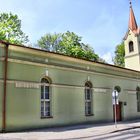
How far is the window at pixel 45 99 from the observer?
20984 mm

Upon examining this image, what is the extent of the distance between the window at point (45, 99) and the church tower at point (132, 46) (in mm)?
18967

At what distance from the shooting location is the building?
18531 mm

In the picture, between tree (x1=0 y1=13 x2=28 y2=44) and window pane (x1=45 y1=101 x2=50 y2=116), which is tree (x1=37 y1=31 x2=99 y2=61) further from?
window pane (x1=45 y1=101 x2=50 y2=116)

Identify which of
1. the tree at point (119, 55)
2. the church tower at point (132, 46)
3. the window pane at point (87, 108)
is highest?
the tree at point (119, 55)

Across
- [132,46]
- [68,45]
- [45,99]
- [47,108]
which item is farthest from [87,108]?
[68,45]

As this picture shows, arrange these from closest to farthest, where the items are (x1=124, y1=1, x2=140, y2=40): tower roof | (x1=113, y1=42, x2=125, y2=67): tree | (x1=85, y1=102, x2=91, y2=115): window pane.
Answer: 1. (x1=85, y1=102, x2=91, y2=115): window pane
2. (x1=124, y1=1, x2=140, y2=40): tower roof
3. (x1=113, y1=42, x2=125, y2=67): tree

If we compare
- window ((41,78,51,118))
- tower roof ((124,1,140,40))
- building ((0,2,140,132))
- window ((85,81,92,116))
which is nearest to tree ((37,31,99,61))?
tower roof ((124,1,140,40))

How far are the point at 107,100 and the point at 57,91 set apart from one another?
23.0ft

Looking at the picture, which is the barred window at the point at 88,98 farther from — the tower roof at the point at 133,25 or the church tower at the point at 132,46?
the tower roof at the point at 133,25

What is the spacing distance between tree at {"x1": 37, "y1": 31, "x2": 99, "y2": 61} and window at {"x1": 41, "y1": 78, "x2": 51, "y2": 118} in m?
31.2

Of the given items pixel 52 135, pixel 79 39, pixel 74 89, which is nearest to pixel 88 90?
pixel 74 89

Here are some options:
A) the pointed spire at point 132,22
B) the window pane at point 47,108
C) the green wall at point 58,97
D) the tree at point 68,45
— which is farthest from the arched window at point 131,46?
the window pane at point 47,108

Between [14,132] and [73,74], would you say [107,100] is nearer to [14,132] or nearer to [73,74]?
[73,74]

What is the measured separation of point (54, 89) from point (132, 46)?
805 inches
